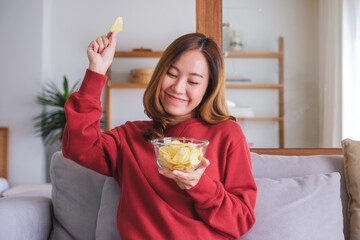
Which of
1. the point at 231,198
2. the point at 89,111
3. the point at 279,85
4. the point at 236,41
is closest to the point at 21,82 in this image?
the point at 236,41

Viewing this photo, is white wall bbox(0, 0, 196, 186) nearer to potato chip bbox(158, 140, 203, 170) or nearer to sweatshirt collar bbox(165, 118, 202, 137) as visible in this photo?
sweatshirt collar bbox(165, 118, 202, 137)

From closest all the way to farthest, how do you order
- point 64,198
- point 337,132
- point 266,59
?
point 64,198 → point 337,132 → point 266,59

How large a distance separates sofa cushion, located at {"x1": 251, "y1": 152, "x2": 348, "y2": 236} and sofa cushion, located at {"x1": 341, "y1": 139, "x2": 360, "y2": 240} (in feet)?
0.13

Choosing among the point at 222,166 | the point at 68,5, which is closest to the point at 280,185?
the point at 222,166

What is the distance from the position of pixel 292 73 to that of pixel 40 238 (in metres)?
1.96

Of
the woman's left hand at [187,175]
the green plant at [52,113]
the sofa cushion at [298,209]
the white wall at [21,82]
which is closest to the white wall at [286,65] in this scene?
the sofa cushion at [298,209]

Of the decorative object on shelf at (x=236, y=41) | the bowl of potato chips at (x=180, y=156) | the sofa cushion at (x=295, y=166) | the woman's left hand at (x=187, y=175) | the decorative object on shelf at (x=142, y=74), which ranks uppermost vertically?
the decorative object on shelf at (x=236, y=41)

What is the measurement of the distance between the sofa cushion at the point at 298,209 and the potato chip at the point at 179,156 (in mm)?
464

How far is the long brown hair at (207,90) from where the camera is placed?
3.85ft

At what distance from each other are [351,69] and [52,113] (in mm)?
3029

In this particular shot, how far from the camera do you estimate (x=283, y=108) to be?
2.50 metres

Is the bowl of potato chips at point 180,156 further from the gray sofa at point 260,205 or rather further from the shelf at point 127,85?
the shelf at point 127,85

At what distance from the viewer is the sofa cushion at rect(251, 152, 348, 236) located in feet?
4.60

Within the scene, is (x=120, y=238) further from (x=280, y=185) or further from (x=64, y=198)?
(x=280, y=185)
